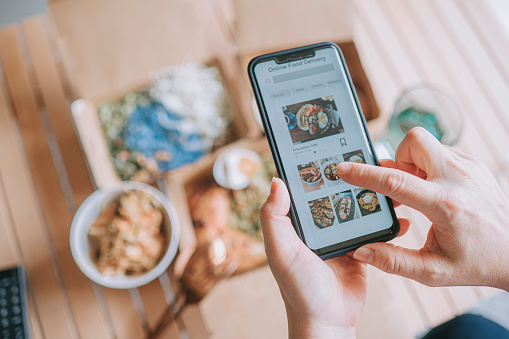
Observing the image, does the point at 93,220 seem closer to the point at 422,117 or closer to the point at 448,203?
the point at 448,203

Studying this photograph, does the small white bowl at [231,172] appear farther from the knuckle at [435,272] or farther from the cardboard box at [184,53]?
the knuckle at [435,272]

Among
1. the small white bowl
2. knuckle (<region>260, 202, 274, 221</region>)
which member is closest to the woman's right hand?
knuckle (<region>260, 202, 274, 221</region>)

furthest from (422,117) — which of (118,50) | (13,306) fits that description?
(13,306)

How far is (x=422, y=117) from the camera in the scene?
74 cm

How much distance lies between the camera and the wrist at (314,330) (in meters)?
0.52

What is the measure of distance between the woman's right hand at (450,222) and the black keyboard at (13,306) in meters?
0.68

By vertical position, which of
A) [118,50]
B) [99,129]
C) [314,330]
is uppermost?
[118,50]

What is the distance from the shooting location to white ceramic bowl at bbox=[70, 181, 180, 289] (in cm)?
62

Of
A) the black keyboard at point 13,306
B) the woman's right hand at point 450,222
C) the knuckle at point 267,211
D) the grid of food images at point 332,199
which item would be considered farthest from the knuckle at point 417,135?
the black keyboard at point 13,306

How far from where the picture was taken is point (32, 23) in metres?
0.81

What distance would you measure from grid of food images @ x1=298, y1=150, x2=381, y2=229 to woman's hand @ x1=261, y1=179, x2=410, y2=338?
0.05 m

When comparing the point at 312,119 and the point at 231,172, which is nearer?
the point at 312,119

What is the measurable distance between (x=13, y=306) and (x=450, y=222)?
0.82 metres

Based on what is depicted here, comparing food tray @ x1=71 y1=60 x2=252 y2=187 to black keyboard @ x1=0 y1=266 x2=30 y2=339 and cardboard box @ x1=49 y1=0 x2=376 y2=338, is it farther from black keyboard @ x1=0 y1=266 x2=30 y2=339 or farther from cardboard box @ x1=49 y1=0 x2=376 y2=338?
Result: black keyboard @ x1=0 y1=266 x2=30 y2=339
